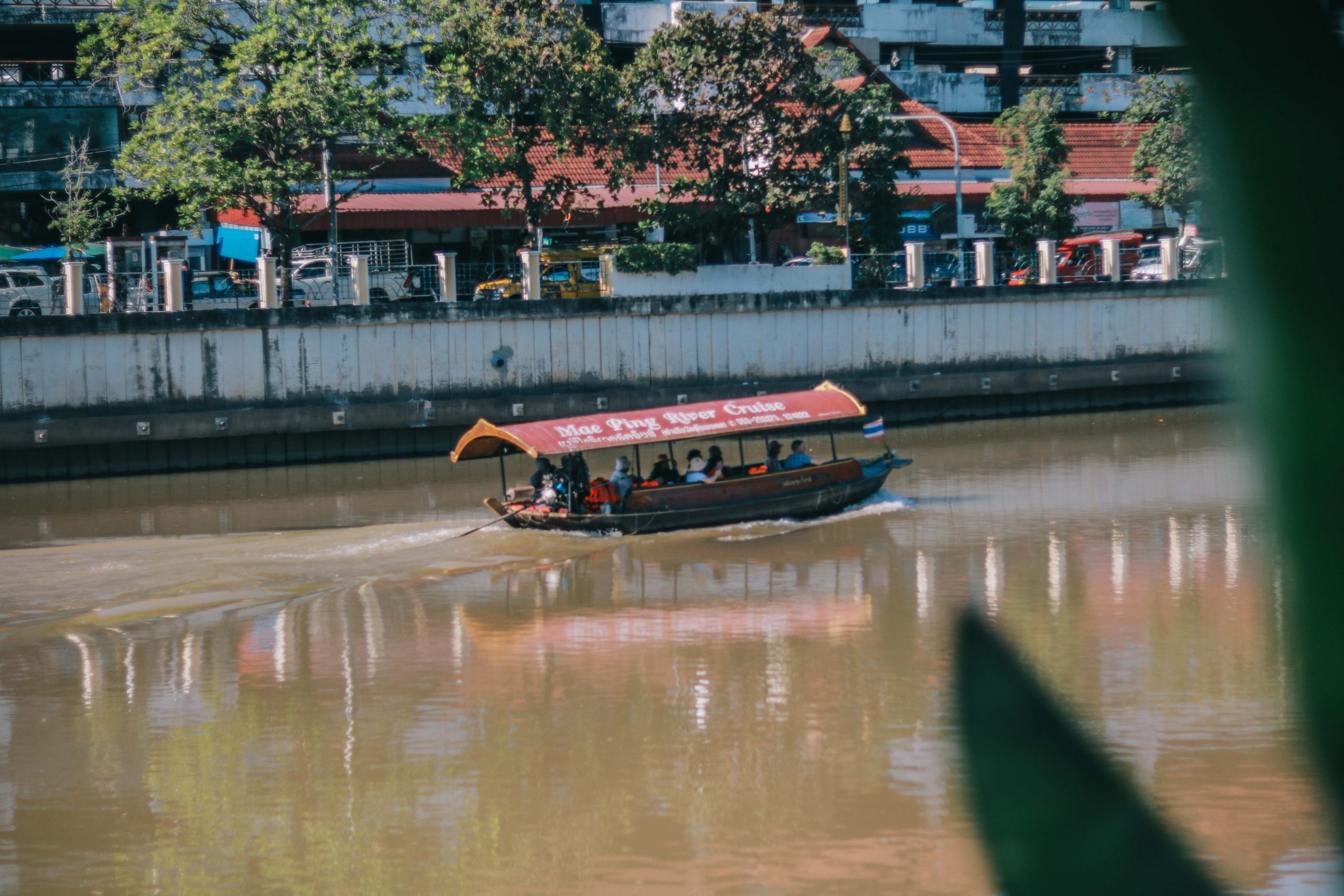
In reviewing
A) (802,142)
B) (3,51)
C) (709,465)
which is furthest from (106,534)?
(3,51)

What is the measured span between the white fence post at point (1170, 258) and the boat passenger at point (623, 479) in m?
17.1

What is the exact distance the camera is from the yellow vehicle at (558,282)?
27.9 m

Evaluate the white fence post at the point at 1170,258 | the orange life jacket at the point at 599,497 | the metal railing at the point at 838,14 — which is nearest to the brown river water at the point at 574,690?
the orange life jacket at the point at 599,497

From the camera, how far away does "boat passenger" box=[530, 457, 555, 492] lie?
59.1ft

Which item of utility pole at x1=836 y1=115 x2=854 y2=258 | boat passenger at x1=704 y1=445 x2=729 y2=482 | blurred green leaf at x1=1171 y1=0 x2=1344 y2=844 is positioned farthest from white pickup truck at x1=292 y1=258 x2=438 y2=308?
blurred green leaf at x1=1171 y1=0 x2=1344 y2=844

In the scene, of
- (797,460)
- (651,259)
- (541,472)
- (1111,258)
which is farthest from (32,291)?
(1111,258)

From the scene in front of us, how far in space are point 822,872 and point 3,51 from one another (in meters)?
36.3

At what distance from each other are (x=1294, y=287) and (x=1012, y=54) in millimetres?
45104

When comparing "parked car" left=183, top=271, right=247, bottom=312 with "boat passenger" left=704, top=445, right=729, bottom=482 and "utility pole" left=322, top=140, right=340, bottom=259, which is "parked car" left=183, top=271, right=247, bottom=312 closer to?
"utility pole" left=322, top=140, right=340, bottom=259

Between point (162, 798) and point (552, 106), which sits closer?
point (162, 798)

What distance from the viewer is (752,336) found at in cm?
2697

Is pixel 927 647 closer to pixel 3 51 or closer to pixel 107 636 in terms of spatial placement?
pixel 107 636

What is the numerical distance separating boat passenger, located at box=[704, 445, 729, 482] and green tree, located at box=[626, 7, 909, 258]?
10.8 m

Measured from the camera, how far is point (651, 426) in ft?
60.6
